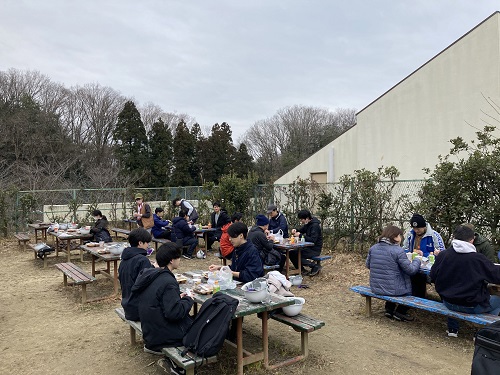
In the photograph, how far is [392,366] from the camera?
4000 millimetres

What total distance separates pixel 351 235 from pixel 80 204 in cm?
1015

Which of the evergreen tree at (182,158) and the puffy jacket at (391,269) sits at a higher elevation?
the evergreen tree at (182,158)

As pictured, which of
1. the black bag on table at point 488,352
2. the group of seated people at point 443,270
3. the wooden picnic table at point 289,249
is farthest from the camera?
the wooden picnic table at point 289,249

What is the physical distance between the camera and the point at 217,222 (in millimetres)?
10656

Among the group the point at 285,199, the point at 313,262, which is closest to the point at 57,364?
the point at 313,262

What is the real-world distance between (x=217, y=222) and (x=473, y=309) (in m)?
7.12

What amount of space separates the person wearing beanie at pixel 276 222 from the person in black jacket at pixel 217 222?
4.82 ft

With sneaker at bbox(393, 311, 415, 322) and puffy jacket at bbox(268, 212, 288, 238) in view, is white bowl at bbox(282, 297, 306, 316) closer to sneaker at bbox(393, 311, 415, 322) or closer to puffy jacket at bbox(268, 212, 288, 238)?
sneaker at bbox(393, 311, 415, 322)

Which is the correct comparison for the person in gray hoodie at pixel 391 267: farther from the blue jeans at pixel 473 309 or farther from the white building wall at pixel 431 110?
the white building wall at pixel 431 110

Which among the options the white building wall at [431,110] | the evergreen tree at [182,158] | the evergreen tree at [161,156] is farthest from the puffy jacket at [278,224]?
the evergreen tree at [182,158]

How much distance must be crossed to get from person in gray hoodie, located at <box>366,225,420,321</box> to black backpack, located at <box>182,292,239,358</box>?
263 centimetres

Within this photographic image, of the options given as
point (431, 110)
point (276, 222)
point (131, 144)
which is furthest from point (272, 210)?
point (131, 144)

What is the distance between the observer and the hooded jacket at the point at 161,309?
339cm

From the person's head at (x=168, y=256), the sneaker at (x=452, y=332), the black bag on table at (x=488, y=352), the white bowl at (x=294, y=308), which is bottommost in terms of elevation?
the sneaker at (x=452, y=332)
